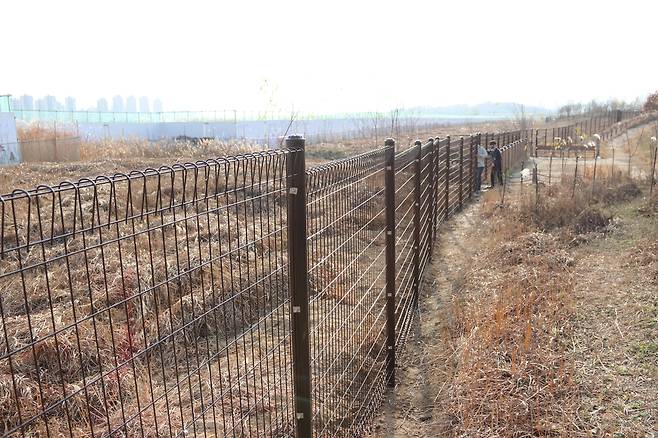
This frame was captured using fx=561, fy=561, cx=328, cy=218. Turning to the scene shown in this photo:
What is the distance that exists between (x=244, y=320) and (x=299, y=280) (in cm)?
52

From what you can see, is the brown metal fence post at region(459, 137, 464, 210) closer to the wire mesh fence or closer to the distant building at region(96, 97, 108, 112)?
the wire mesh fence

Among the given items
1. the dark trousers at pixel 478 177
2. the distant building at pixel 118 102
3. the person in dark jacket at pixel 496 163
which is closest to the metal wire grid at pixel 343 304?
the person in dark jacket at pixel 496 163

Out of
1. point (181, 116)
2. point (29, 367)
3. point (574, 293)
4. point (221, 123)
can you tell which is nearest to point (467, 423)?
point (574, 293)

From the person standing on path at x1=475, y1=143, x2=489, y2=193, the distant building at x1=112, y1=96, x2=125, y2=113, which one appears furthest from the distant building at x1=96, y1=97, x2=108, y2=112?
the person standing on path at x1=475, y1=143, x2=489, y2=193

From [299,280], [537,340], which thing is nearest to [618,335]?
[537,340]

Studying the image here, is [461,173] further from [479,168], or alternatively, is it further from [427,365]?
[427,365]

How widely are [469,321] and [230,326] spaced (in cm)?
259

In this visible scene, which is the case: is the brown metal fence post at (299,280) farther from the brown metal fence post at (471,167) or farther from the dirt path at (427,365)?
the brown metal fence post at (471,167)

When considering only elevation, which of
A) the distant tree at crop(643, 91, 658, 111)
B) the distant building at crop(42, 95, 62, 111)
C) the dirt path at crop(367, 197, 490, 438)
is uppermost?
the distant building at crop(42, 95, 62, 111)

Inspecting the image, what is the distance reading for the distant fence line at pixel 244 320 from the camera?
7.38 ft

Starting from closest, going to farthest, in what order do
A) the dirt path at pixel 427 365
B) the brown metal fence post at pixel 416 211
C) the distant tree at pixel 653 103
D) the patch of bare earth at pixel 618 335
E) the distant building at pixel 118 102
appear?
the patch of bare earth at pixel 618 335, the dirt path at pixel 427 365, the brown metal fence post at pixel 416 211, the distant tree at pixel 653 103, the distant building at pixel 118 102

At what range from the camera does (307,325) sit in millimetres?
2867

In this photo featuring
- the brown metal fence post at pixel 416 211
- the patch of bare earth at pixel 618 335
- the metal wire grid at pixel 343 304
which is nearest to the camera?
the metal wire grid at pixel 343 304

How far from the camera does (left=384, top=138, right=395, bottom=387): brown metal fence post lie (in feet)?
14.9
